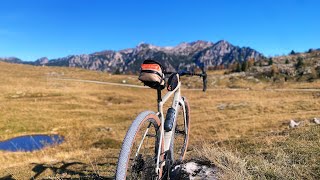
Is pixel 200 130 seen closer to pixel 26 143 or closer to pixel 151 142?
pixel 26 143

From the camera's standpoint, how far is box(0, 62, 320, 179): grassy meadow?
234 inches

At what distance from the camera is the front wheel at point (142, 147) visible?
432 centimetres

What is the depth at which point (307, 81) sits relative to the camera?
61.7 metres

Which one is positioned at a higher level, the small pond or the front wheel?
the front wheel

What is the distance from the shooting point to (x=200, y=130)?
27.8 meters

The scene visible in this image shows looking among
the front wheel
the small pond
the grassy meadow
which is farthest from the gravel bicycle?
the small pond

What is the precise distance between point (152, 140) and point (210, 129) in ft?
75.6

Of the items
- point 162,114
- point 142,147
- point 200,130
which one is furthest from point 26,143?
point 142,147

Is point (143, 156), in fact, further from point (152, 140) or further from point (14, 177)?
point (14, 177)

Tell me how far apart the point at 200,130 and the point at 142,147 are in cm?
2297

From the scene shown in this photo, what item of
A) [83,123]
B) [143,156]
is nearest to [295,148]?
[143,156]

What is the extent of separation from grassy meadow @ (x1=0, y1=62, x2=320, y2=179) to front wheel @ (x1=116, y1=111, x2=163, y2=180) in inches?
40.3

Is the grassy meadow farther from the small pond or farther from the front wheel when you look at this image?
the small pond

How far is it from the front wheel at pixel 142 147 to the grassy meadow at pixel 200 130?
1.02m
